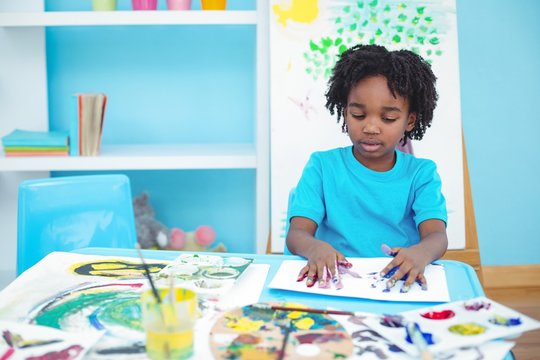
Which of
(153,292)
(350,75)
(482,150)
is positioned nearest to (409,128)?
(350,75)

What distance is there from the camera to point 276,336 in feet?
2.83

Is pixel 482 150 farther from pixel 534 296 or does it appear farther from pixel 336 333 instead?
pixel 336 333

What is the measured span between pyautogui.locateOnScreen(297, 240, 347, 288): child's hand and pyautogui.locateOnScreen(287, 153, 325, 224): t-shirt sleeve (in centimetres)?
29

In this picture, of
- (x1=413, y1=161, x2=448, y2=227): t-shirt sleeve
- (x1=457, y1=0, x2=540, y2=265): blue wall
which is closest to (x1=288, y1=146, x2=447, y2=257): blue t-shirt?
(x1=413, y1=161, x2=448, y2=227): t-shirt sleeve

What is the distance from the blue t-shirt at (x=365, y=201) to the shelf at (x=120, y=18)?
102 cm

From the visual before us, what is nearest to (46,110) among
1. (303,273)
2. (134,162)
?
(134,162)

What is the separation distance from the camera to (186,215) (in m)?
A: 2.79

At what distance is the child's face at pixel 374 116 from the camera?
146 centimetres

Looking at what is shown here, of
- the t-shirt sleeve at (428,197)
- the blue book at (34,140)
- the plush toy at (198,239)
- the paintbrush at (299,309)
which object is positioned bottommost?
the plush toy at (198,239)

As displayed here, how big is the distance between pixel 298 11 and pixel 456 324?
172cm

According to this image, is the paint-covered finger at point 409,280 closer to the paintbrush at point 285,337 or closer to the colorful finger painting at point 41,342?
the paintbrush at point 285,337

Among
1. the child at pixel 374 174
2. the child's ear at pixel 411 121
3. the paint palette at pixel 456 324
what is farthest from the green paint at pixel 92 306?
the child's ear at pixel 411 121

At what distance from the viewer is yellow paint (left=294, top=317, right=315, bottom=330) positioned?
2.93ft

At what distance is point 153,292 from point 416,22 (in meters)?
1.90
